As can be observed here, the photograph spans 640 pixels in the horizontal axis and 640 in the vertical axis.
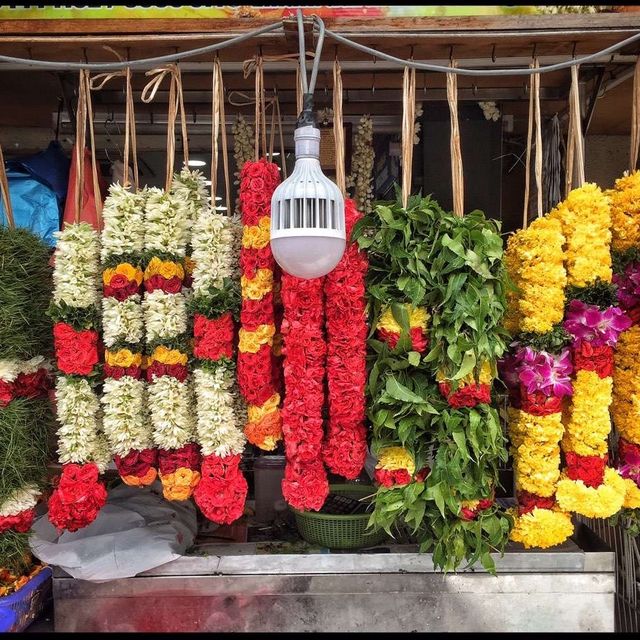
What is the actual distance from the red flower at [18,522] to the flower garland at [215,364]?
34.7 inches

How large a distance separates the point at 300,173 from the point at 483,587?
7.30ft

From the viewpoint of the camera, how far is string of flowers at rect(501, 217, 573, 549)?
265 centimetres

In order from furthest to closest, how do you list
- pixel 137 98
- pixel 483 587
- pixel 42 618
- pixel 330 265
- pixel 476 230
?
pixel 137 98, pixel 42 618, pixel 483 587, pixel 476 230, pixel 330 265

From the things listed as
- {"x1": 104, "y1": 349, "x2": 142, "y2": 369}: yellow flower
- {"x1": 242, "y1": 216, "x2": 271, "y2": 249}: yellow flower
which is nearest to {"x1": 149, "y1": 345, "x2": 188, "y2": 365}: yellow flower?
{"x1": 104, "y1": 349, "x2": 142, "y2": 369}: yellow flower

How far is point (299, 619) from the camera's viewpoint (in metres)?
2.89

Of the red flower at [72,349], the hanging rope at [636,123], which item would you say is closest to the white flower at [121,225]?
the red flower at [72,349]

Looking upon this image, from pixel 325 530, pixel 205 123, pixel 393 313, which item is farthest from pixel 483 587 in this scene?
pixel 205 123

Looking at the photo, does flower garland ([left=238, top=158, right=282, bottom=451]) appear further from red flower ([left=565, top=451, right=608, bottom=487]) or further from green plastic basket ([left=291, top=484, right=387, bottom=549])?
red flower ([left=565, top=451, right=608, bottom=487])

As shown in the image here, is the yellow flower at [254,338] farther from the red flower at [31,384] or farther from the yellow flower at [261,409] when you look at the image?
the red flower at [31,384]

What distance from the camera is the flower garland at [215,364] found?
103 inches

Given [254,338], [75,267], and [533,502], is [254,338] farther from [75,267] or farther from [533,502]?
[533,502]

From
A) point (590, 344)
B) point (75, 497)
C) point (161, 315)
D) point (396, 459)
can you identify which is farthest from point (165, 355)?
point (590, 344)

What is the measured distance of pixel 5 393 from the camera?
9.01 ft

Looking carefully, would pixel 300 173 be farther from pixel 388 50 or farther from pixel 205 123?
pixel 205 123
